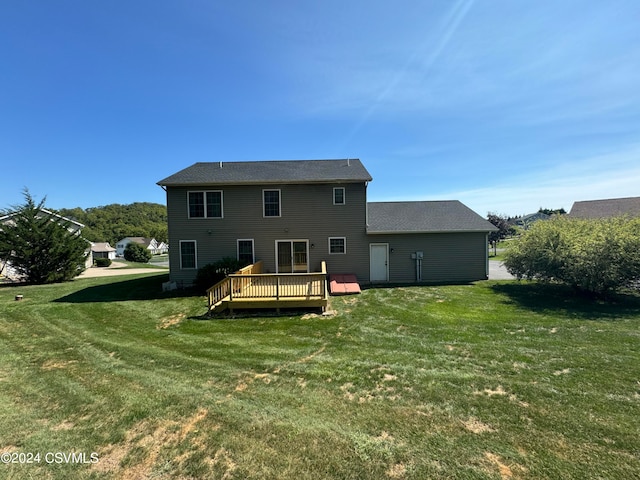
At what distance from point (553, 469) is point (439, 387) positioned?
1570 millimetres

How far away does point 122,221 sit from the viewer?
92500 millimetres

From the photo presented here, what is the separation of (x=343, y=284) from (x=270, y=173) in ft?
21.8

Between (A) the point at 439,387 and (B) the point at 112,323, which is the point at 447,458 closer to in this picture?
(A) the point at 439,387

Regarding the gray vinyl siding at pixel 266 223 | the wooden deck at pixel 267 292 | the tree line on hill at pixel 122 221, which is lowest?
the wooden deck at pixel 267 292

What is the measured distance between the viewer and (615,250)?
9445mm

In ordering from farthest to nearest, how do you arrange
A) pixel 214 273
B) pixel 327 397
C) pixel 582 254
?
pixel 214 273 → pixel 582 254 → pixel 327 397

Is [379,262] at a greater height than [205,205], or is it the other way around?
[205,205]

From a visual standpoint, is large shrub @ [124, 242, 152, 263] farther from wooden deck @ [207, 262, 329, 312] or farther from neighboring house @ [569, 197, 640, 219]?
neighboring house @ [569, 197, 640, 219]

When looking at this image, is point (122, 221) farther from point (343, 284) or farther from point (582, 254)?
point (582, 254)

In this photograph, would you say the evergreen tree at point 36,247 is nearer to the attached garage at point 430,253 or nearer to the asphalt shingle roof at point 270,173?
the asphalt shingle roof at point 270,173

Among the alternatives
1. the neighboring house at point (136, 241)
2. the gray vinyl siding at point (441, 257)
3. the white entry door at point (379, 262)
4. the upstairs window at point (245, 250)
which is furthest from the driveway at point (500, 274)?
the neighboring house at point (136, 241)

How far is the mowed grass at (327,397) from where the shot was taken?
112 inches

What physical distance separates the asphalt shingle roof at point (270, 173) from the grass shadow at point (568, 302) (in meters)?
7.76

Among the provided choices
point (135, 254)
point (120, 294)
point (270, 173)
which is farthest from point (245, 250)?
point (135, 254)
